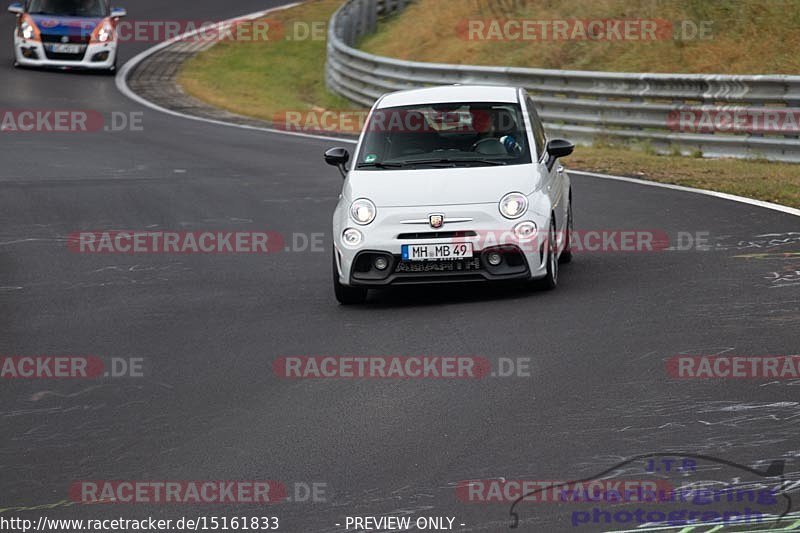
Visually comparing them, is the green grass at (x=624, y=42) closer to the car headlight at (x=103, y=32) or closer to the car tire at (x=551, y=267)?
the car headlight at (x=103, y=32)

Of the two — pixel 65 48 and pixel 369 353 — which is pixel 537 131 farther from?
pixel 65 48

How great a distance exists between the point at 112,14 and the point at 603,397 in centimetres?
2544

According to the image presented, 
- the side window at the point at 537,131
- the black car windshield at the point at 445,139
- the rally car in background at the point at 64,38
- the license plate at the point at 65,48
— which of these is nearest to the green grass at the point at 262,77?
the rally car in background at the point at 64,38

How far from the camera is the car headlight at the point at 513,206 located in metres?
10.7

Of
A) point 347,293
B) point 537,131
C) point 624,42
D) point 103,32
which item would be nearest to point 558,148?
point 537,131

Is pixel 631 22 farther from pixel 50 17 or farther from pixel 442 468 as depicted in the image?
pixel 442 468

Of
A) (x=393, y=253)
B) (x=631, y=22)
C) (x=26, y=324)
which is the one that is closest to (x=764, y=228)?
(x=393, y=253)

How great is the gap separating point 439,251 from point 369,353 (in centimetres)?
169

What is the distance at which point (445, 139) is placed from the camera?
1151cm

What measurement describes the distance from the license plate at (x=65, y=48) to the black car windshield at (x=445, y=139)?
20.4 meters

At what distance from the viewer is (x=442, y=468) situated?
6559 mm

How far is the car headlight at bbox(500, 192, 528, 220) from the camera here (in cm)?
1067

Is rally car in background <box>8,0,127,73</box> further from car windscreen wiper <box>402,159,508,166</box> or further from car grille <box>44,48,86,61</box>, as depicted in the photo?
car windscreen wiper <box>402,159,508,166</box>

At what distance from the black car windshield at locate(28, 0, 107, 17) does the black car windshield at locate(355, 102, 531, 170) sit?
68.9ft
